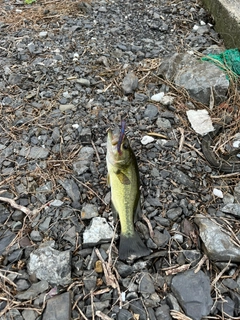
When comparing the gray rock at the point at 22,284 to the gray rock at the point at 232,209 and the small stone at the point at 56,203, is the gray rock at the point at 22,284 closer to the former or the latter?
the small stone at the point at 56,203

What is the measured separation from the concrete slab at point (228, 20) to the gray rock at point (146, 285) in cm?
A: 308

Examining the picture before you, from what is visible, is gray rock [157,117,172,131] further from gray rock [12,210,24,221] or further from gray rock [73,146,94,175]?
gray rock [12,210,24,221]

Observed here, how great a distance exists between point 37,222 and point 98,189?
0.55m

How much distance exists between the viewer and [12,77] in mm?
3982

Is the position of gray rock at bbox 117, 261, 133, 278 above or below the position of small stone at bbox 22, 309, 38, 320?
above

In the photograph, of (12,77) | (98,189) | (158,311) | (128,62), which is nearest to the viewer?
(158,311)

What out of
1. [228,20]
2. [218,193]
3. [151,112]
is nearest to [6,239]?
[218,193]

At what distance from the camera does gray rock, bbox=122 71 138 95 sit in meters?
3.79

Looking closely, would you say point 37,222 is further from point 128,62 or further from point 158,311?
point 128,62

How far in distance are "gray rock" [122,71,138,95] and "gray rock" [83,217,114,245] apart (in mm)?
1660

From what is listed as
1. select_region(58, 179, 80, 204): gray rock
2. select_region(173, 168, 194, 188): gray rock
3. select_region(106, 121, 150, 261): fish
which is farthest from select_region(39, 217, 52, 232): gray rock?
select_region(173, 168, 194, 188): gray rock

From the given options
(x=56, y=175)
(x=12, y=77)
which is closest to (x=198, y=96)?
(x=56, y=175)

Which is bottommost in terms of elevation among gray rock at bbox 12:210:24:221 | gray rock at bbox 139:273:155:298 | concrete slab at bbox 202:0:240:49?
gray rock at bbox 12:210:24:221

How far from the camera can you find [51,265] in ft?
7.84
